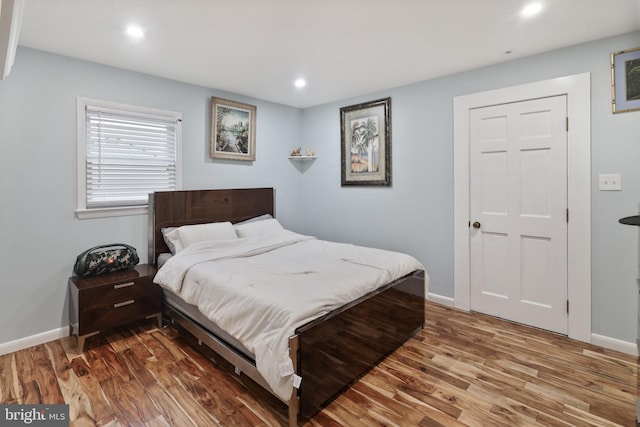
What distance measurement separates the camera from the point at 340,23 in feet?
7.50

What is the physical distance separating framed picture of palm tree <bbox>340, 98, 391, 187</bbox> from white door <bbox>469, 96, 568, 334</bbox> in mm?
973

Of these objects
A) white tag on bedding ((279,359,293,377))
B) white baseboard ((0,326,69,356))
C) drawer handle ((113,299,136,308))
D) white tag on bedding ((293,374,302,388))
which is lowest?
white baseboard ((0,326,69,356))

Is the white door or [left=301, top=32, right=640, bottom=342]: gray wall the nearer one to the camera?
[left=301, top=32, right=640, bottom=342]: gray wall

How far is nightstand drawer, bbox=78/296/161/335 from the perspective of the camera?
8.39 feet

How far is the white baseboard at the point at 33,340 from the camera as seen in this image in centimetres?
256

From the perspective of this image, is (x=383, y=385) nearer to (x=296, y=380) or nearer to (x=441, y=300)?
(x=296, y=380)

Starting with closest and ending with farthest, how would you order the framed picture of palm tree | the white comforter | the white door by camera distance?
1. the white comforter
2. the white door
3. the framed picture of palm tree

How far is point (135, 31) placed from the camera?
237 centimetres

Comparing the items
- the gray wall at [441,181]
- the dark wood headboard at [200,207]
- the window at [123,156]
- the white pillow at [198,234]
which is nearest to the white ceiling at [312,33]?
the gray wall at [441,181]

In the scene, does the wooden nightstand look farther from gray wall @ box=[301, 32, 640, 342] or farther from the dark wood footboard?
gray wall @ box=[301, 32, 640, 342]

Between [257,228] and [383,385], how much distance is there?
2.23 meters

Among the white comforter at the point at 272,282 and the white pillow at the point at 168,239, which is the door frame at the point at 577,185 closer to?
the white comforter at the point at 272,282

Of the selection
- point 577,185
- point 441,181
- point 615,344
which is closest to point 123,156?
point 441,181

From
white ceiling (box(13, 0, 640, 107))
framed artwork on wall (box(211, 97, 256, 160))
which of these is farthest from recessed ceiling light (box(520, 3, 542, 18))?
framed artwork on wall (box(211, 97, 256, 160))
